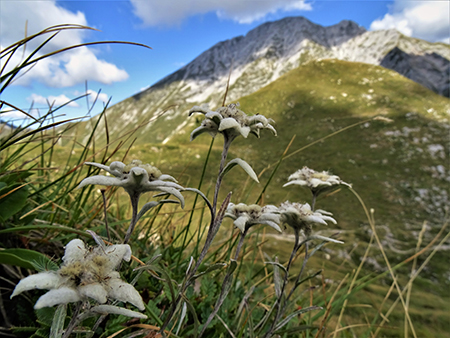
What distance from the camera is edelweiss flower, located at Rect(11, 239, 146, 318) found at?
0.81 meters

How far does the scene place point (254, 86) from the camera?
439 feet

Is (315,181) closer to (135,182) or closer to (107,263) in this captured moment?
(135,182)

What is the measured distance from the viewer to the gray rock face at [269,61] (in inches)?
4141

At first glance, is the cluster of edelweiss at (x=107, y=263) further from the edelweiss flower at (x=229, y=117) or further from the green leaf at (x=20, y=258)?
the green leaf at (x=20, y=258)

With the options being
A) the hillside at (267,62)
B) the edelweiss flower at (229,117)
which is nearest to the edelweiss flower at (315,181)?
the edelweiss flower at (229,117)

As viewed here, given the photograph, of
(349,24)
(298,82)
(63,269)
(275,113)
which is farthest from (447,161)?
(349,24)

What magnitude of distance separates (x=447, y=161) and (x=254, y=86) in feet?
395

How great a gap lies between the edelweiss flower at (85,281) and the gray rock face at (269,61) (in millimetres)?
93251

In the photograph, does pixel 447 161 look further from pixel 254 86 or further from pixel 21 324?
pixel 254 86

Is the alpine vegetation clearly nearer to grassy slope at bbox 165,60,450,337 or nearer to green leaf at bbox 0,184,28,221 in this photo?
green leaf at bbox 0,184,28,221

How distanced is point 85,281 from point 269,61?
538ft

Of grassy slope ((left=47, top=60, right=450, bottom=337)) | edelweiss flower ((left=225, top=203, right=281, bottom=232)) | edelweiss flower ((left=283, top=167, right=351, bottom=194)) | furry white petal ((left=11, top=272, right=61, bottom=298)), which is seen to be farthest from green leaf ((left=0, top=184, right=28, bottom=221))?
grassy slope ((left=47, top=60, right=450, bottom=337))

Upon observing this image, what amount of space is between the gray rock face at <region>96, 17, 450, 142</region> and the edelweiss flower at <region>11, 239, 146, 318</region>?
93.3m

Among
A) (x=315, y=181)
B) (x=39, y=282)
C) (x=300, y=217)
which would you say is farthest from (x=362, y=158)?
(x=39, y=282)
